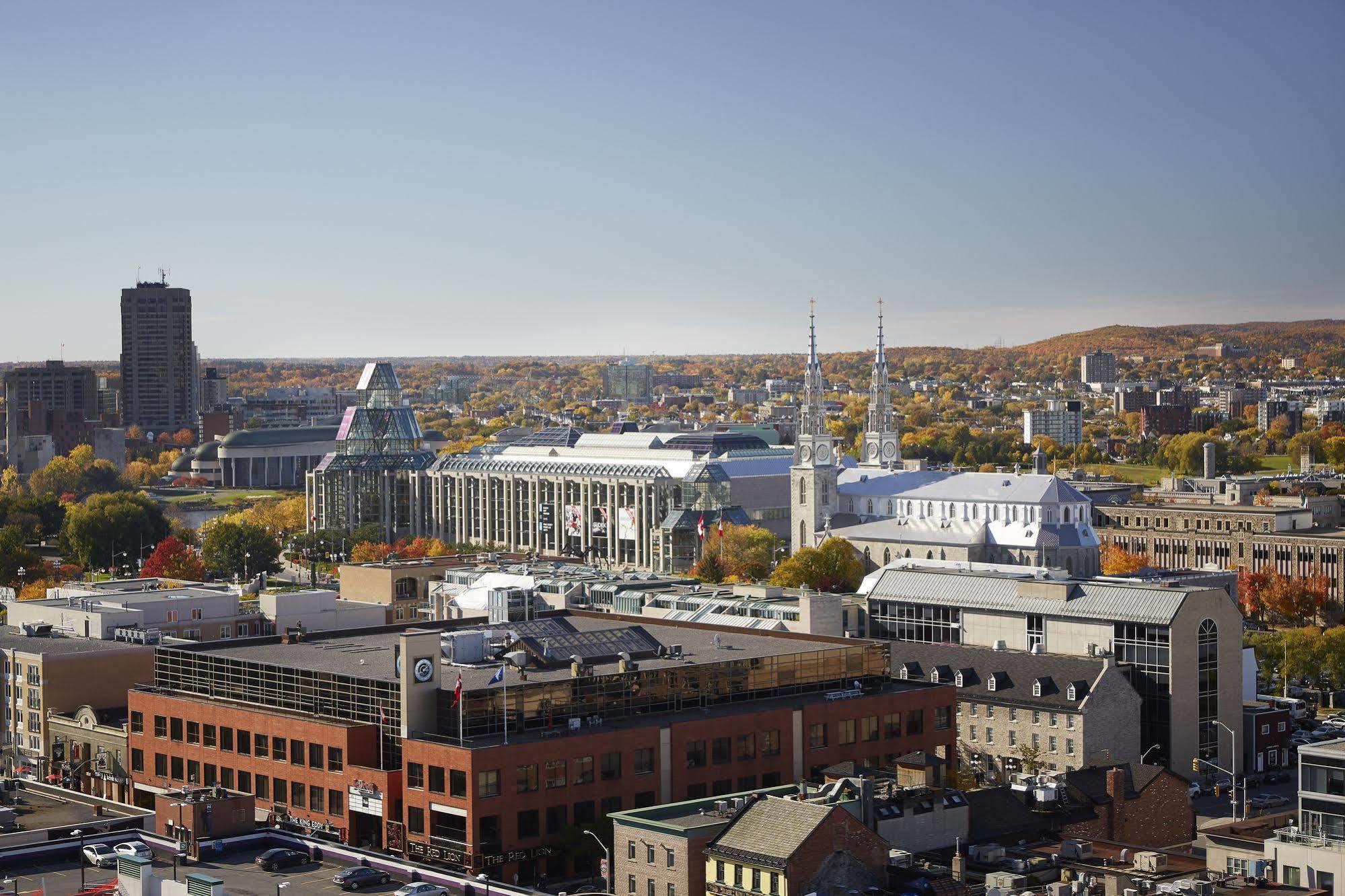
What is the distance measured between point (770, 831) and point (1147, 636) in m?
44.7

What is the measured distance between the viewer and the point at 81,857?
7162 centimetres

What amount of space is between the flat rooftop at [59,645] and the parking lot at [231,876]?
35462mm

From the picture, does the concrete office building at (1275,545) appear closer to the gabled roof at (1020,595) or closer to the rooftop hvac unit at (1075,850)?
the gabled roof at (1020,595)

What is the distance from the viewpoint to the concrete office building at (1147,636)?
10556cm

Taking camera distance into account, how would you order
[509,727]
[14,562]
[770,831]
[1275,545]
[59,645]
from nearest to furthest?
[770,831]
[509,727]
[59,645]
[1275,545]
[14,562]

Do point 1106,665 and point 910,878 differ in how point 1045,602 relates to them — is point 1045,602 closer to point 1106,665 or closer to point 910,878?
point 1106,665

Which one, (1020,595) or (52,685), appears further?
(1020,595)

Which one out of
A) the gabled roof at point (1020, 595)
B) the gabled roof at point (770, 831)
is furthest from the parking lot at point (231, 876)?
the gabled roof at point (1020, 595)

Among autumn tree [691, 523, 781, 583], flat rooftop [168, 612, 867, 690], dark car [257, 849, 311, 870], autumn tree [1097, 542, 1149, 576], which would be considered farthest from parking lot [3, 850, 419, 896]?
autumn tree [1097, 542, 1149, 576]

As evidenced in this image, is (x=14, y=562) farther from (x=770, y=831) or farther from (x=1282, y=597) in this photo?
(x=770, y=831)

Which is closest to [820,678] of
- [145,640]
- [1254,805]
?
[1254,805]

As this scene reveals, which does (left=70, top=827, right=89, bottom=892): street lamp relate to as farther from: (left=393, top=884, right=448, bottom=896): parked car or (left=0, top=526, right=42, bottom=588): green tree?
(left=0, top=526, right=42, bottom=588): green tree

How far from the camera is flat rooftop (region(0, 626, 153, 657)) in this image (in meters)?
107

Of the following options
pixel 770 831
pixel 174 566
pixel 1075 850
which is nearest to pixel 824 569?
pixel 174 566
